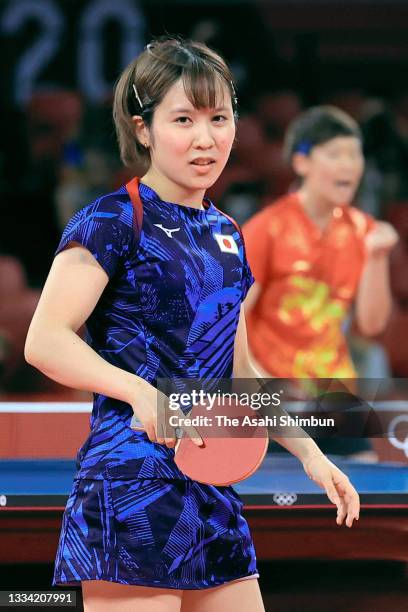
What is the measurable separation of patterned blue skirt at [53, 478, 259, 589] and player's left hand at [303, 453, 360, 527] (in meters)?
0.19

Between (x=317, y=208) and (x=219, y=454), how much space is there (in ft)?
8.86

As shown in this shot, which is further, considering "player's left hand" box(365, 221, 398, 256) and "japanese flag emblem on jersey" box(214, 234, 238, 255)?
"player's left hand" box(365, 221, 398, 256)

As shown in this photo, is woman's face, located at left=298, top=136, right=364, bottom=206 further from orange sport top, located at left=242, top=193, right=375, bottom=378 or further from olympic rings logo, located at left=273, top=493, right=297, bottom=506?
olympic rings logo, located at left=273, top=493, right=297, bottom=506

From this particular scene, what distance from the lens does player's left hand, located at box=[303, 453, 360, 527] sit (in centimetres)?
185

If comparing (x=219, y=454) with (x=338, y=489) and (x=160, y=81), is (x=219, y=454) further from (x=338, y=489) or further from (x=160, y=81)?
(x=160, y=81)

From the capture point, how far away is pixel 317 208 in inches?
170

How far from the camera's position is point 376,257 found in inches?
163

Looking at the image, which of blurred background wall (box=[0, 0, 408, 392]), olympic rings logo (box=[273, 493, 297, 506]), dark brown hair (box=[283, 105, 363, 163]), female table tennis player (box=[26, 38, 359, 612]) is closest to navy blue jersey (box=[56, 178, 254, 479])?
female table tennis player (box=[26, 38, 359, 612])

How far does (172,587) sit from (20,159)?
5.91 meters

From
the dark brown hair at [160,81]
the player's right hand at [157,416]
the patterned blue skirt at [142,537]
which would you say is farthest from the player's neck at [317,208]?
the player's right hand at [157,416]

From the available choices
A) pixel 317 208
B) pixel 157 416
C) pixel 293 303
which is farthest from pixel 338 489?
pixel 317 208

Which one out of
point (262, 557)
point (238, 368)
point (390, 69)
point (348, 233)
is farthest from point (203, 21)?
point (238, 368)

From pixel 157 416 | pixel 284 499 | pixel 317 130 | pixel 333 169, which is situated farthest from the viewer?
Answer: pixel 317 130

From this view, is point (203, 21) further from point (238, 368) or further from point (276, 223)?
point (238, 368)
